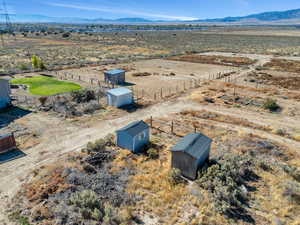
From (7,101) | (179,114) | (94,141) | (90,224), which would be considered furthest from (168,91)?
(90,224)

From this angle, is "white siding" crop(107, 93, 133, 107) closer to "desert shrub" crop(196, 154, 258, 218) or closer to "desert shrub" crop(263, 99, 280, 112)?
"desert shrub" crop(196, 154, 258, 218)

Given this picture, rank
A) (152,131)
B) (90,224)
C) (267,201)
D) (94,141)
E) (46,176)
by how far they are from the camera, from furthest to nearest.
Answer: (152,131)
(94,141)
(46,176)
(267,201)
(90,224)

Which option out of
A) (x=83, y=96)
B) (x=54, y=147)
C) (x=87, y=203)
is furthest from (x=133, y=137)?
(x=83, y=96)

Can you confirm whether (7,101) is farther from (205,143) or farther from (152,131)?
(205,143)

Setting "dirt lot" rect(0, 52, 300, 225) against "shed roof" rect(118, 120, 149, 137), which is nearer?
"dirt lot" rect(0, 52, 300, 225)

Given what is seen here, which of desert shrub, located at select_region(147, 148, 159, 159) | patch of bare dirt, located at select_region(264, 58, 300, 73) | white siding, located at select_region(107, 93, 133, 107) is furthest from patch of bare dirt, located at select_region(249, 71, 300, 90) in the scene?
desert shrub, located at select_region(147, 148, 159, 159)

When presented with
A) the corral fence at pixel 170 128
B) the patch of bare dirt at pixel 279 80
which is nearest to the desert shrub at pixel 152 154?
the corral fence at pixel 170 128
